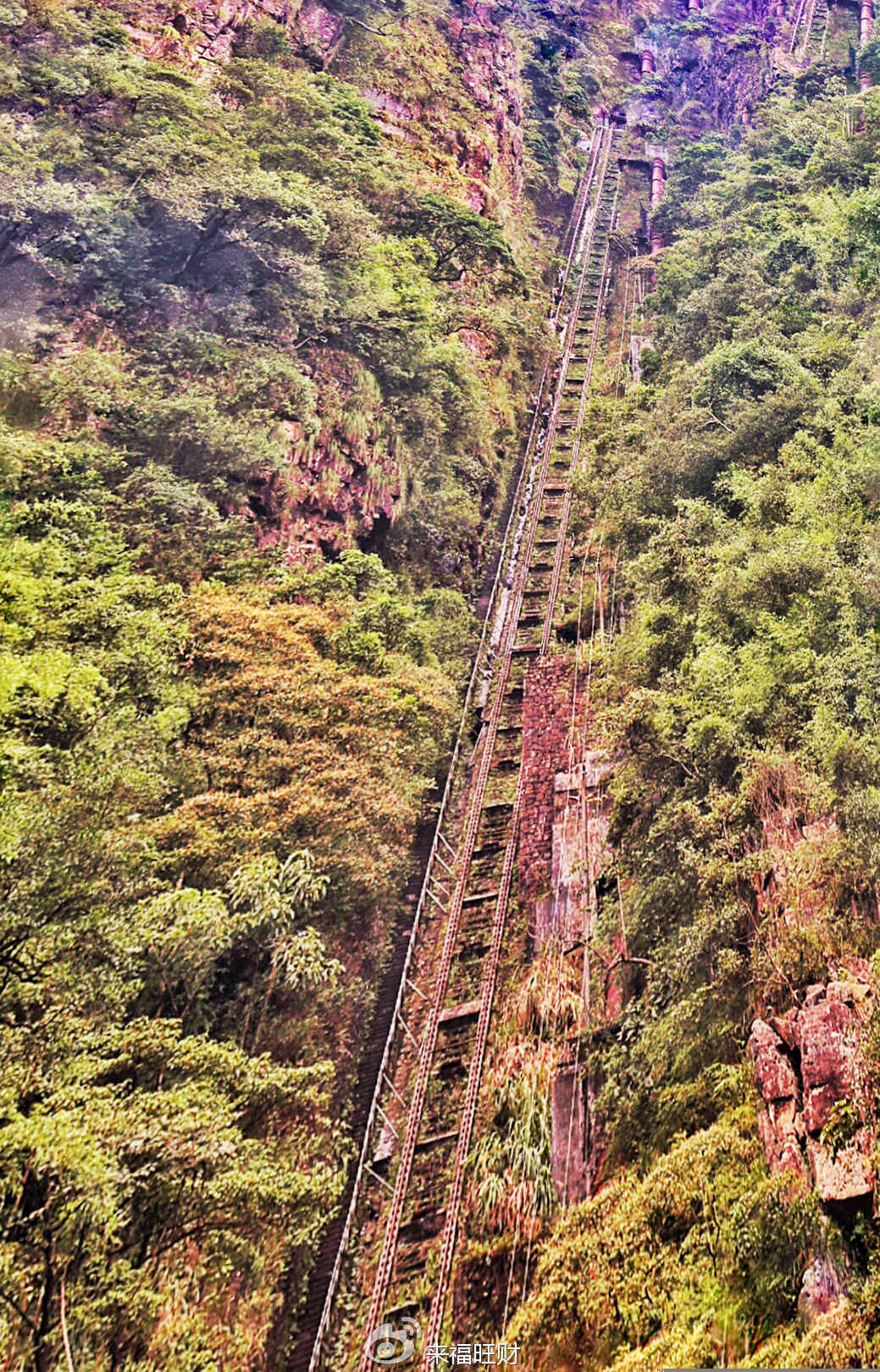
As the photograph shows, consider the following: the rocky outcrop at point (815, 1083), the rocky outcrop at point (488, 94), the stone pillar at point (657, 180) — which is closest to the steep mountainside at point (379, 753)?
the rocky outcrop at point (815, 1083)

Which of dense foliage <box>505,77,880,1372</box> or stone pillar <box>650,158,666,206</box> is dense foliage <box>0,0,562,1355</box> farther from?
stone pillar <box>650,158,666,206</box>

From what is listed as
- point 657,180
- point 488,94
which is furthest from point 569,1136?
point 657,180

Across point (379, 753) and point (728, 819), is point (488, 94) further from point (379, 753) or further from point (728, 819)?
point (728, 819)

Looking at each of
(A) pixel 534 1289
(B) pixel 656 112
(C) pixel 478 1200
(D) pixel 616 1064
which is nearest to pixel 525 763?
(D) pixel 616 1064

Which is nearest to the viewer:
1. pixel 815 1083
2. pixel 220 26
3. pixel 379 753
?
pixel 815 1083

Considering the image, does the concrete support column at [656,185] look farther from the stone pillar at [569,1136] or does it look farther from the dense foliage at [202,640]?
the stone pillar at [569,1136]

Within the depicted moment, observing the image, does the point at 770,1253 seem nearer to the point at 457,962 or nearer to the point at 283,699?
the point at 457,962

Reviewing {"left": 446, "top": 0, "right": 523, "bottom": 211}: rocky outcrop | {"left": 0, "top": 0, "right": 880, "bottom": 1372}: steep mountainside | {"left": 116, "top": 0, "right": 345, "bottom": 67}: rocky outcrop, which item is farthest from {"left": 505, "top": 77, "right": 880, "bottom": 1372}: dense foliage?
{"left": 446, "top": 0, "right": 523, "bottom": 211}: rocky outcrop
